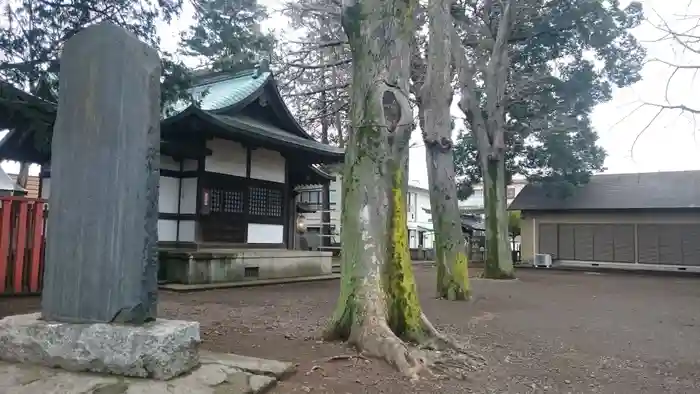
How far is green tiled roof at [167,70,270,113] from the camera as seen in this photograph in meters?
14.0

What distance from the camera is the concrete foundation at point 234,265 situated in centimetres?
1198

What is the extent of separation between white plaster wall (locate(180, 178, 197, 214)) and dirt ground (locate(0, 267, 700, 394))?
2.58m

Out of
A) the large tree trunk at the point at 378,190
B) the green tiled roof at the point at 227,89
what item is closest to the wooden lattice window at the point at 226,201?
the green tiled roof at the point at 227,89

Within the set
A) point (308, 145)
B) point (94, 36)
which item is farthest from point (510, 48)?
point (94, 36)

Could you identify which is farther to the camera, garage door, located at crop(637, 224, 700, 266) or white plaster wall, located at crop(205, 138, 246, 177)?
garage door, located at crop(637, 224, 700, 266)

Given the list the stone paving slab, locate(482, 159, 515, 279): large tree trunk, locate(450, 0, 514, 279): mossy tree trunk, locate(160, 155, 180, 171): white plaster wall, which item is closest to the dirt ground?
the stone paving slab

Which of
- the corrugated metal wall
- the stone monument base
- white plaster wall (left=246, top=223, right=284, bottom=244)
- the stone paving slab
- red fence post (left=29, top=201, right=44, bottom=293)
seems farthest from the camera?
the corrugated metal wall

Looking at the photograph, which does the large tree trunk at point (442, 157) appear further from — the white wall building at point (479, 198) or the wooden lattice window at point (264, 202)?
the white wall building at point (479, 198)

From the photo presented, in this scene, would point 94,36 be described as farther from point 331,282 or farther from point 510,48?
point 510,48

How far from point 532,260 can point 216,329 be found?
23.6m

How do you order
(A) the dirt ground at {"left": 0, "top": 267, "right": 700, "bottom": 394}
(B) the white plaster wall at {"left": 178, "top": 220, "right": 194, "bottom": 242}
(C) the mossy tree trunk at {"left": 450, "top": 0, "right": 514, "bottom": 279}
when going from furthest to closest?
(C) the mossy tree trunk at {"left": 450, "top": 0, "right": 514, "bottom": 279}
(B) the white plaster wall at {"left": 178, "top": 220, "right": 194, "bottom": 242}
(A) the dirt ground at {"left": 0, "top": 267, "right": 700, "bottom": 394}

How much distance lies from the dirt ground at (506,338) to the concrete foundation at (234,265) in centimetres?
95

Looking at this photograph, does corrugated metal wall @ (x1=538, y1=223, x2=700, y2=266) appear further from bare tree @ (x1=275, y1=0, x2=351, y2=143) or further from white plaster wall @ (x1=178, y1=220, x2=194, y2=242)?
white plaster wall @ (x1=178, y1=220, x2=194, y2=242)

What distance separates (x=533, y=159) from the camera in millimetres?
24484
